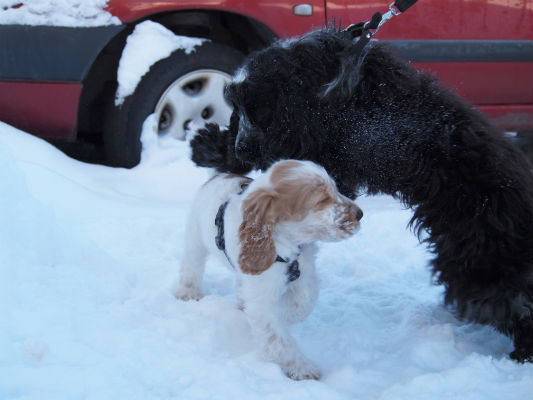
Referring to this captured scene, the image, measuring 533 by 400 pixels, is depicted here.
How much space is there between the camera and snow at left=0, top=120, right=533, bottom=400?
195 centimetres

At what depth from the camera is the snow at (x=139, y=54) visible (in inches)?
149

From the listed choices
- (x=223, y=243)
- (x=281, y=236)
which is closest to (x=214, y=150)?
(x=223, y=243)

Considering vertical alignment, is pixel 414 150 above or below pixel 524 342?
above

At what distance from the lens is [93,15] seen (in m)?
3.59

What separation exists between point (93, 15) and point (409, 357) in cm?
291

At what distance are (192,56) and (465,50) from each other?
6.76 feet

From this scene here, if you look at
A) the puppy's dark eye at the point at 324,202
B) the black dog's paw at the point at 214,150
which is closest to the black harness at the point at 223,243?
the puppy's dark eye at the point at 324,202

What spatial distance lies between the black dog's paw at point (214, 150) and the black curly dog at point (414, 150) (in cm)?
23

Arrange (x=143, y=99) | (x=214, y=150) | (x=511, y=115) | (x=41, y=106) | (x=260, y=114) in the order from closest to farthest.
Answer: (x=260, y=114) → (x=214, y=150) → (x=41, y=106) → (x=143, y=99) → (x=511, y=115)

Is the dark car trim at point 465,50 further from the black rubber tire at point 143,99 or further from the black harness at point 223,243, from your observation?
the black harness at point 223,243

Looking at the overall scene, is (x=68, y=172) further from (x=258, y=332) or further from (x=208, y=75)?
(x=258, y=332)

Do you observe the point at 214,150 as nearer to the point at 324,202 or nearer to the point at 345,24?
the point at 324,202

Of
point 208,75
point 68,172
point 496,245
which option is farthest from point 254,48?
point 496,245

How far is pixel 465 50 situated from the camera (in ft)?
13.4
